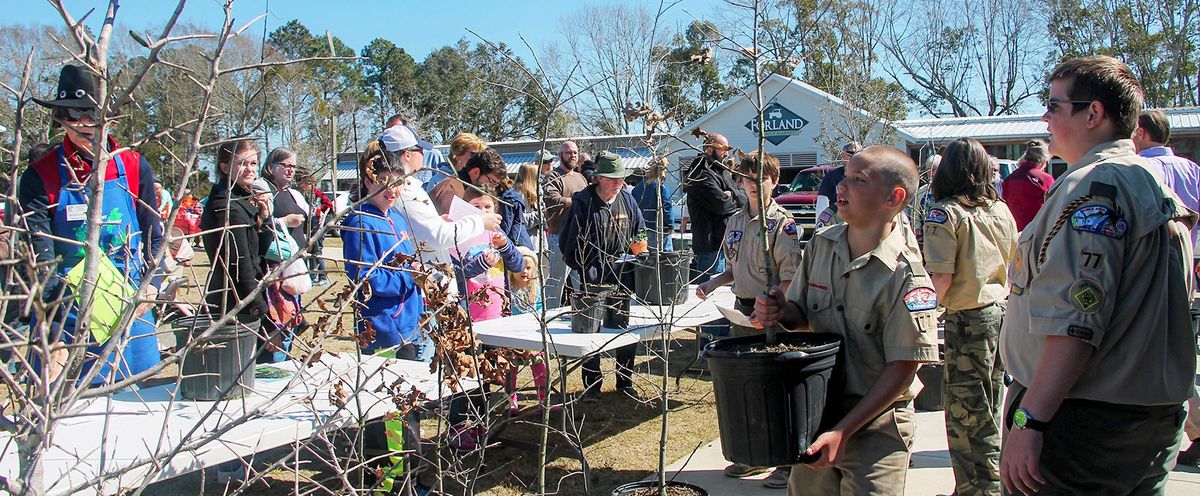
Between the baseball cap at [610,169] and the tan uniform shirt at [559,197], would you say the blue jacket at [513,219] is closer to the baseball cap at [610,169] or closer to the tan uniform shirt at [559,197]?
the tan uniform shirt at [559,197]

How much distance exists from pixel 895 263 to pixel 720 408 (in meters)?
0.68

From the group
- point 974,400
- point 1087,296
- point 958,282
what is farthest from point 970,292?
point 1087,296

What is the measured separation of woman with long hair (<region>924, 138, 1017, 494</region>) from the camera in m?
3.60

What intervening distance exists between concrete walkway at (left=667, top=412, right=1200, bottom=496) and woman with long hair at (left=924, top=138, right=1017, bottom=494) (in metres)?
0.60

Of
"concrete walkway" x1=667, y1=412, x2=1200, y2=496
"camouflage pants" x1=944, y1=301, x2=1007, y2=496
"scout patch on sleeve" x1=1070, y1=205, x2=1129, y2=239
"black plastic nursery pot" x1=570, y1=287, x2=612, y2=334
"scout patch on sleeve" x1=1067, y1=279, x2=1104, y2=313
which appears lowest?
"concrete walkway" x1=667, y1=412, x2=1200, y2=496

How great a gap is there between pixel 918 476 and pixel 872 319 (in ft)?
7.23

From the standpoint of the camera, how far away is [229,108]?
7.13ft

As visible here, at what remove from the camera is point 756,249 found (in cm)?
443

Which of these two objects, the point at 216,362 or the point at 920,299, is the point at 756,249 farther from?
the point at 216,362

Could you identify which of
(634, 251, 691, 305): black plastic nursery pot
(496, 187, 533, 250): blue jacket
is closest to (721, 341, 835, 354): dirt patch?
(634, 251, 691, 305): black plastic nursery pot

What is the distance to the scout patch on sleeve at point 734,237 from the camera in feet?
15.0

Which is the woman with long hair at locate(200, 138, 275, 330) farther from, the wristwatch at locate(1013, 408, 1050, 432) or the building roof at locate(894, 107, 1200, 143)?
the building roof at locate(894, 107, 1200, 143)

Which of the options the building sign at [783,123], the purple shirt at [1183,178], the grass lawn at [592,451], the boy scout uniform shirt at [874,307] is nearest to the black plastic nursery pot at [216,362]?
the grass lawn at [592,451]

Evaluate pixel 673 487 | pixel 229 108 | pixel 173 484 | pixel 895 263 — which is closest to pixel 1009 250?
pixel 895 263
